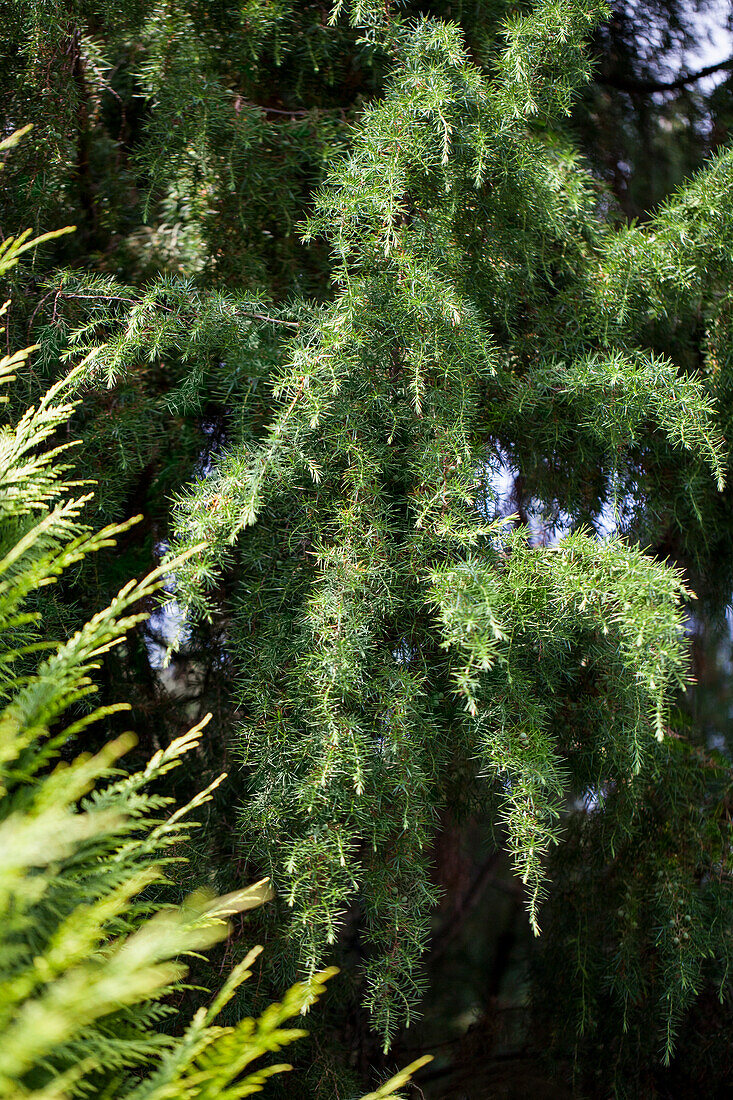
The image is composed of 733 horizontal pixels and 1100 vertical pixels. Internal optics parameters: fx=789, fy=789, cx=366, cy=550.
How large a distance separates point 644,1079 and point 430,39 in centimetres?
147

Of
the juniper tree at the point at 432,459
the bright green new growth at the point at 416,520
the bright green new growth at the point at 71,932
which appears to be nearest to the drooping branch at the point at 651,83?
the juniper tree at the point at 432,459

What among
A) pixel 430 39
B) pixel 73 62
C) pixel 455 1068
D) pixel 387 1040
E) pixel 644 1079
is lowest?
pixel 455 1068

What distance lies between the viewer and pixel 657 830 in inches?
46.2

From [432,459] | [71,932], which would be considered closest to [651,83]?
[432,459]

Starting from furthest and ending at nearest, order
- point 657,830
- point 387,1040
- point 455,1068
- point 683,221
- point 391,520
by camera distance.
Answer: point 455,1068
point 657,830
point 683,221
point 391,520
point 387,1040

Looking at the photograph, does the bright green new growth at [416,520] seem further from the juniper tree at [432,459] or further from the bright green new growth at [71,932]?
the bright green new growth at [71,932]

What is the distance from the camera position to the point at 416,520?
0.84m

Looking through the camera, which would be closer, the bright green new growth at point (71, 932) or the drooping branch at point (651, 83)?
the bright green new growth at point (71, 932)

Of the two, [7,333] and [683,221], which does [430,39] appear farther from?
[7,333]

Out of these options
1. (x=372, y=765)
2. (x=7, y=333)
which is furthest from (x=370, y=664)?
(x=7, y=333)

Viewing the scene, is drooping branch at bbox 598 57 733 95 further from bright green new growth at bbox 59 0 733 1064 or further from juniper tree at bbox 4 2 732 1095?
bright green new growth at bbox 59 0 733 1064

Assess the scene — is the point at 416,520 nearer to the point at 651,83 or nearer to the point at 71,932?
the point at 71,932

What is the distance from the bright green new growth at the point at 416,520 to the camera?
77 cm

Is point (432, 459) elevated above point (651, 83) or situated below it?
below
